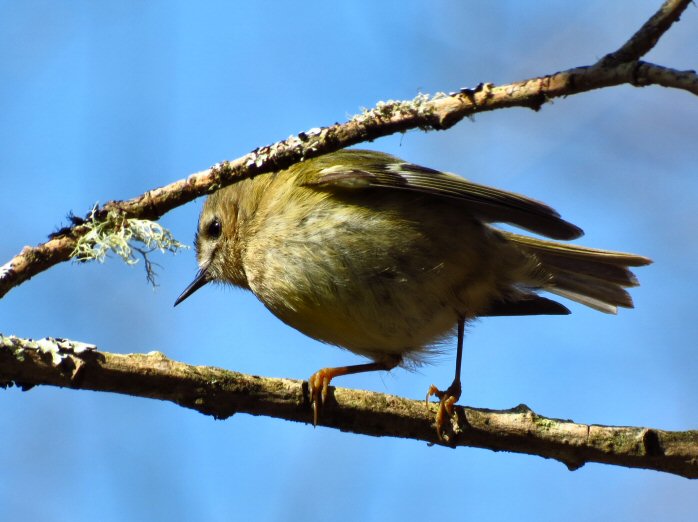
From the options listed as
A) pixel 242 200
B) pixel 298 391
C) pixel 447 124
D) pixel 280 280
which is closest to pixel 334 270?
pixel 280 280

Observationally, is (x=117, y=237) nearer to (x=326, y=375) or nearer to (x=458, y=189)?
(x=326, y=375)

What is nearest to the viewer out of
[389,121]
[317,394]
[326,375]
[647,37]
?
[647,37]

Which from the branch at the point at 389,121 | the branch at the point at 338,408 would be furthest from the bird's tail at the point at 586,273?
the branch at the point at 389,121

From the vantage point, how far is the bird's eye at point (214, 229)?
423 cm

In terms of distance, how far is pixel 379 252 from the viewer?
134 inches

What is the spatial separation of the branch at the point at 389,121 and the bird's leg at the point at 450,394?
3.85 ft

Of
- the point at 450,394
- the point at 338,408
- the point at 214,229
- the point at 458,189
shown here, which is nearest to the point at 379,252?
the point at 458,189

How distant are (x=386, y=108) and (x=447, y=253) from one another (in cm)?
139

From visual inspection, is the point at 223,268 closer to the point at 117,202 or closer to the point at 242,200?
the point at 242,200

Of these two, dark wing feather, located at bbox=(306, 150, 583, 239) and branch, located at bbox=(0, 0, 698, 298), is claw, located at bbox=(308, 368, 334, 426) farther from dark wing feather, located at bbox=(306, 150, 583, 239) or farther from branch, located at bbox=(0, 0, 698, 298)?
dark wing feather, located at bbox=(306, 150, 583, 239)

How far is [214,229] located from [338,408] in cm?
172

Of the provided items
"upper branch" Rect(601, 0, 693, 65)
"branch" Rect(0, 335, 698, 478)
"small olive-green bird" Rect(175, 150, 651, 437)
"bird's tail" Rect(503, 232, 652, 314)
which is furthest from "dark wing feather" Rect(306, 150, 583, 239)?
"upper branch" Rect(601, 0, 693, 65)

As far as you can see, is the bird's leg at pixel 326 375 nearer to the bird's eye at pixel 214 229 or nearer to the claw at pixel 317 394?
the claw at pixel 317 394

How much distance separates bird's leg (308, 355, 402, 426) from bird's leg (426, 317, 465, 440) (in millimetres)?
303
